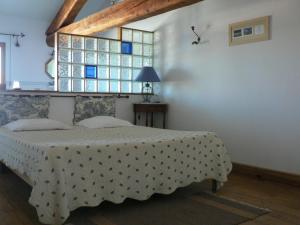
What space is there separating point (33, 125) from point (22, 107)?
54 centimetres

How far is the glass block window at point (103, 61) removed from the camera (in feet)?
14.8

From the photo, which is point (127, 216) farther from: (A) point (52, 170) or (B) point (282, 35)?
(B) point (282, 35)

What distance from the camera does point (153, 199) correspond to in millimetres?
2795

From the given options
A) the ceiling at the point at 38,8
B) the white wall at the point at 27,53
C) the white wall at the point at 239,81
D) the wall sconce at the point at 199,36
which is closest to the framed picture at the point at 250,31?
the white wall at the point at 239,81

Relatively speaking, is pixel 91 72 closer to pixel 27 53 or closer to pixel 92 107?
pixel 92 107

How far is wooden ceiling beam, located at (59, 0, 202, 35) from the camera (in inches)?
142

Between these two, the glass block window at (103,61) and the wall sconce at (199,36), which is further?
the glass block window at (103,61)

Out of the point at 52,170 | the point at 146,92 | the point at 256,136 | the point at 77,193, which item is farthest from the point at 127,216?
the point at 146,92

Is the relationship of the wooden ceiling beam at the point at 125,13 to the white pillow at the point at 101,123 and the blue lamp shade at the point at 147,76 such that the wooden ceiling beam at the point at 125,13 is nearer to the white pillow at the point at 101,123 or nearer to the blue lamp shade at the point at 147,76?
the blue lamp shade at the point at 147,76

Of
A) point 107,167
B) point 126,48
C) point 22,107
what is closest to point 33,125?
point 22,107

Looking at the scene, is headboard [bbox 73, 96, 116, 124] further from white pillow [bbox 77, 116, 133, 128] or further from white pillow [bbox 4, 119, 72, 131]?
white pillow [bbox 4, 119, 72, 131]

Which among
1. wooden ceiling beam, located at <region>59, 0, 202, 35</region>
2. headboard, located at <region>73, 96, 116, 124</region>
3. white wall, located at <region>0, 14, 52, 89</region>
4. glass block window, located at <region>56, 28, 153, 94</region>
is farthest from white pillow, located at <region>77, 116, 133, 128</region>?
white wall, located at <region>0, 14, 52, 89</region>

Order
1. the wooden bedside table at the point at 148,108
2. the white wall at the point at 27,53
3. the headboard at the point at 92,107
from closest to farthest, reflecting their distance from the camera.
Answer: the headboard at the point at 92,107
the wooden bedside table at the point at 148,108
the white wall at the point at 27,53

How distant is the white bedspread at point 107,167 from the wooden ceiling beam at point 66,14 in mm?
2811
